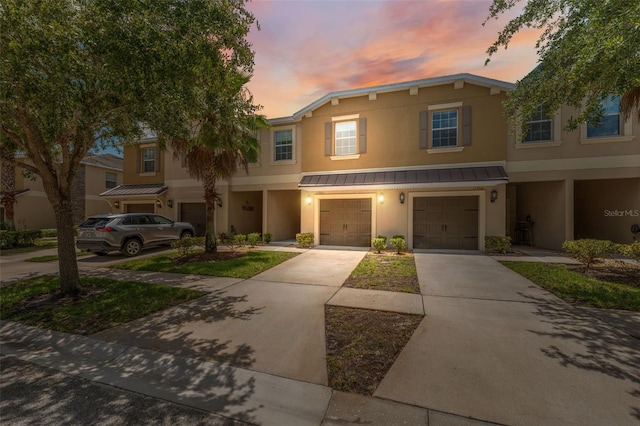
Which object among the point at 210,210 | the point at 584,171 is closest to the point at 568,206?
the point at 584,171

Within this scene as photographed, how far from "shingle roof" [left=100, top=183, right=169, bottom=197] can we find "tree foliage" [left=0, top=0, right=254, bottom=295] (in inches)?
444

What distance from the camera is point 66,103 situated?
4.81 meters

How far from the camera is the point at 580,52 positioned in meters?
4.80

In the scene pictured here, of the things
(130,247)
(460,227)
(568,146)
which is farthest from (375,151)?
(130,247)

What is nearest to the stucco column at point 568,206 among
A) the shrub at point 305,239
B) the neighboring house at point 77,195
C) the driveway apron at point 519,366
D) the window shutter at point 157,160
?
the driveway apron at point 519,366

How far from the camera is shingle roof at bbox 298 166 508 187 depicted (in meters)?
11.1

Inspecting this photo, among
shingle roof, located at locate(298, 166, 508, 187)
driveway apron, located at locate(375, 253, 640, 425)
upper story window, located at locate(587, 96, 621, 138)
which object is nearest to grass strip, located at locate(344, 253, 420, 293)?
driveway apron, located at locate(375, 253, 640, 425)

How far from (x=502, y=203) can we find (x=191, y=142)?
1337 cm

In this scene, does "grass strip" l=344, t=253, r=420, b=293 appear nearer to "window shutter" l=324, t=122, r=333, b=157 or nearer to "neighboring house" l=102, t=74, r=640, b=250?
"neighboring house" l=102, t=74, r=640, b=250

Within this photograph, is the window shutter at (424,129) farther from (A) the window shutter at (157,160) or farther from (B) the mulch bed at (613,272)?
(A) the window shutter at (157,160)

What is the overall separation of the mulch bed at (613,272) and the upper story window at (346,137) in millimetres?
9388

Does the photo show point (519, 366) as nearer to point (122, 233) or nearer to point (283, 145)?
point (122, 233)

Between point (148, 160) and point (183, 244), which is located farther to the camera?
point (148, 160)

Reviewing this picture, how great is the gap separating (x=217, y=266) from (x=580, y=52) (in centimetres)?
1055
